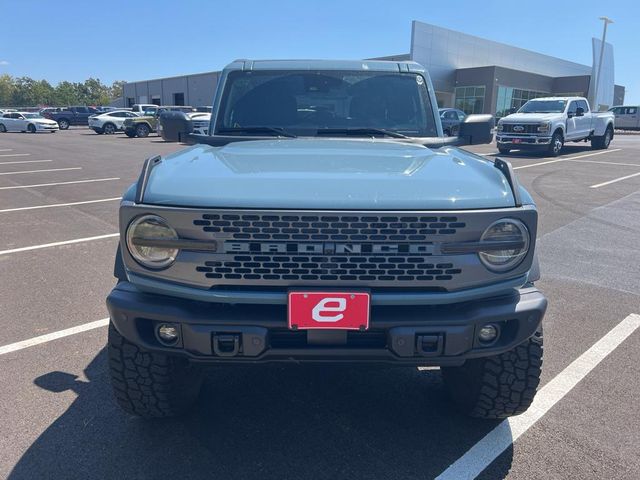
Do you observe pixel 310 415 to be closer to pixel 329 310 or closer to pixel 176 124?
pixel 329 310

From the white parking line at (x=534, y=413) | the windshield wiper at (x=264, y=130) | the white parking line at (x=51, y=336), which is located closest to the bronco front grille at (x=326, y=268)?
the white parking line at (x=534, y=413)

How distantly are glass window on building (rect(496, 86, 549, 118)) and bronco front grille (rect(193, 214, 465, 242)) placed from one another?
42215mm

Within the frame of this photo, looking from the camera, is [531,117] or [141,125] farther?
[141,125]

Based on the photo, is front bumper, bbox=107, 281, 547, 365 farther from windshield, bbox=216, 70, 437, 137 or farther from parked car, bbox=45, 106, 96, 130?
parked car, bbox=45, 106, 96, 130

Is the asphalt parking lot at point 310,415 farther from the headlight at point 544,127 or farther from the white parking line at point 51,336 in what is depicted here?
the headlight at point 544,127

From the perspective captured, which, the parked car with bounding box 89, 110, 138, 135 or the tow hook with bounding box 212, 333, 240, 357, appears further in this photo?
the parked car with bounding box 89, 110, 138, 135

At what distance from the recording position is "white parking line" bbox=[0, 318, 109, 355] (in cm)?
352

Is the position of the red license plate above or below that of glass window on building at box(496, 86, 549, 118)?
below

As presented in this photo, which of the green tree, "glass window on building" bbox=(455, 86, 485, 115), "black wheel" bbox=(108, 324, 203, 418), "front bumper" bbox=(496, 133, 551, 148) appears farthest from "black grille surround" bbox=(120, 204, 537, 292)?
the green tree

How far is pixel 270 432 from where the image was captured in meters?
2.66

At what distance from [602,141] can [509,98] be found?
24.6m

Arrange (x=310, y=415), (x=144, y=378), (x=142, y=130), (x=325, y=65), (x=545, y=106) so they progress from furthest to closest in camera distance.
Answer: (x=142, y=130), (x=545, y=106), (x=325, y=65), (x=310, y=415), (x=144, y=378)

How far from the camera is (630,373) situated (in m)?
3.31

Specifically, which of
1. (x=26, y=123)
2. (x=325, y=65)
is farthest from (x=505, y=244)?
(x=26, y=123)
